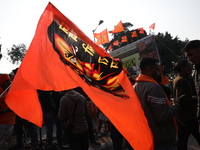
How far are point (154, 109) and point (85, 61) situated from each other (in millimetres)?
1082

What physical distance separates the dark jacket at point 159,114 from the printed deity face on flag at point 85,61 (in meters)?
0.38

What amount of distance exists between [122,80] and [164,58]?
127ft

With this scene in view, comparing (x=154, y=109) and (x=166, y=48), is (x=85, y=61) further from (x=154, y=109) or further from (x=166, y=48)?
(x=166, y=48)

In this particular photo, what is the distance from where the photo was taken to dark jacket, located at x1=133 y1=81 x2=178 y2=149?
267cm

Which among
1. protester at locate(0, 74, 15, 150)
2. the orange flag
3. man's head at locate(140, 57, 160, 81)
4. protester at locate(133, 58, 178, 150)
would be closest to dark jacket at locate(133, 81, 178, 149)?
protester at locate(133, 58, 178, 150)

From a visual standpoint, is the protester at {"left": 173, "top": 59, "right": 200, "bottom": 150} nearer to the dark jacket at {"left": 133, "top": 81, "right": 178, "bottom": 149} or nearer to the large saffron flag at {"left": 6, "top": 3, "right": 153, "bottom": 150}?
the dark jacket at {"left": 133, "top": 81, "right": 178, "bottom": 149}

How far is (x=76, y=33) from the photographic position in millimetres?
2828

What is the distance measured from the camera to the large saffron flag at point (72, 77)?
219 cm

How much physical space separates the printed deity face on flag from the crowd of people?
0.45 metres

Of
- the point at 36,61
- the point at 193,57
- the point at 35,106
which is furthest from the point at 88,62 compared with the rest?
the point at 193,57

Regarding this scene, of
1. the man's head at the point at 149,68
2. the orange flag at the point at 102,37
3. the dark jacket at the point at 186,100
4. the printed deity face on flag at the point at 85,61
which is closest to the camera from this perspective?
the printed deity face on flag at the point at 85,61

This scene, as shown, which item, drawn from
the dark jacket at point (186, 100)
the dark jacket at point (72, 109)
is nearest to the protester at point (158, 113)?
the dark jacket at point (186, 100)

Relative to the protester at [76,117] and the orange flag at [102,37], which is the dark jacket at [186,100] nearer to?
the protester at [76,117]

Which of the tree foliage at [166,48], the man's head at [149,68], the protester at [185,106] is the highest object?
the tree foliage at [166,48]
